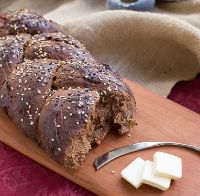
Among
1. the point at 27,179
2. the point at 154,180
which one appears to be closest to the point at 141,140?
the point at 154,180

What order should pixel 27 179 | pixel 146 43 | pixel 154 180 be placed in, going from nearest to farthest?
pixel 154 180, pixel 27 179, pixel 146 43

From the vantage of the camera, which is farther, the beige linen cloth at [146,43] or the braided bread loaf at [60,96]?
the beige linen cloth at [146,43]

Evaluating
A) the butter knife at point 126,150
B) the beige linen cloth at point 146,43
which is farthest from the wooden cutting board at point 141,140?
the beige linen cloth at point 146,43

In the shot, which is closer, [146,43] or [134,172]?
[134,172]

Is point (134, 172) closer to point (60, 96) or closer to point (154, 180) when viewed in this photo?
point (154, 180)

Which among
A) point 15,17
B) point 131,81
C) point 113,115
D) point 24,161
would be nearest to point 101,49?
point 131,81

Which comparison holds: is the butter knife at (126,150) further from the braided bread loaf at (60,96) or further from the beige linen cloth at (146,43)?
the beige linen cloth at (146,43)
